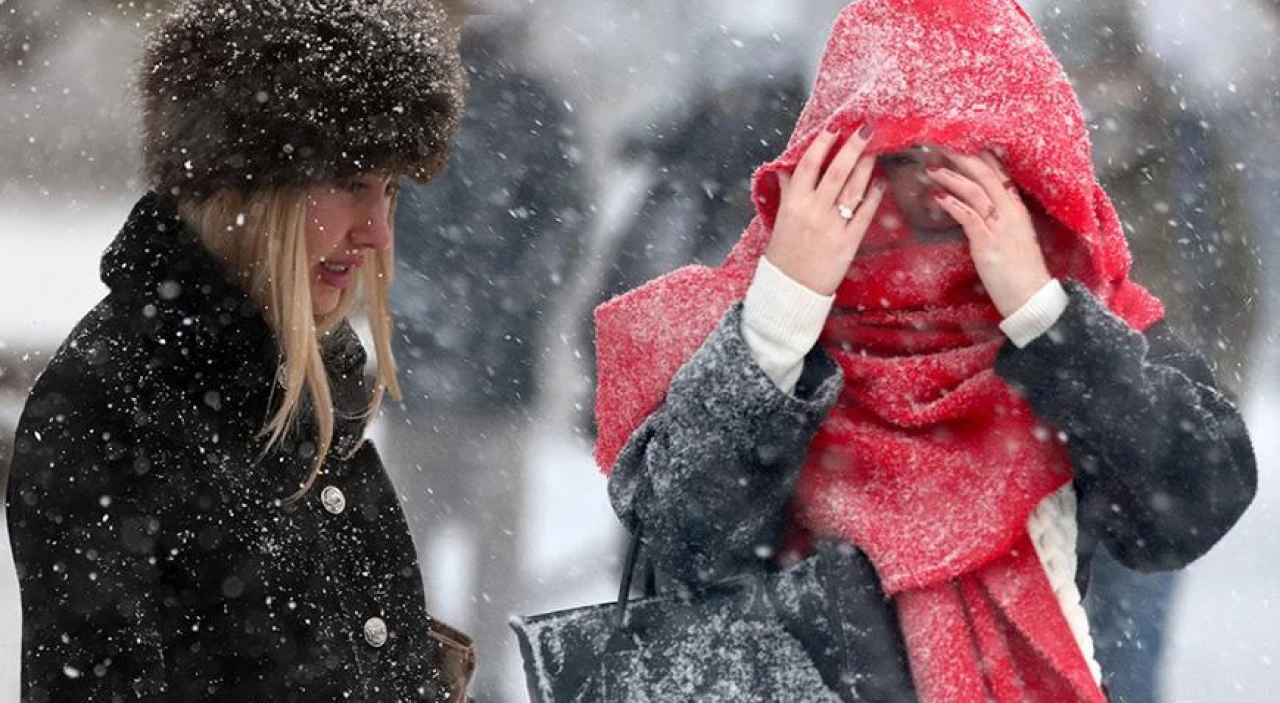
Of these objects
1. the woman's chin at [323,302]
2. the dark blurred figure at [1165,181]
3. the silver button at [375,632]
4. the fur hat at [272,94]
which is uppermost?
the fur hat at [272,94]

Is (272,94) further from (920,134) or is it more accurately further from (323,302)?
(920,134)

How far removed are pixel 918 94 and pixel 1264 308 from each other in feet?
9.40

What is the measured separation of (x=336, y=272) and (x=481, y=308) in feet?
6.81

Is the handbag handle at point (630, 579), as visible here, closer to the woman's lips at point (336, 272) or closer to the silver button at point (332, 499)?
the silver button at point (332, 499)

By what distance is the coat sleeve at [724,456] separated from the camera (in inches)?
70.7

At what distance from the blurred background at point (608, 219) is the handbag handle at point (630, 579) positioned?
207 centimetres

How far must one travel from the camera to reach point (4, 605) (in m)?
4.22

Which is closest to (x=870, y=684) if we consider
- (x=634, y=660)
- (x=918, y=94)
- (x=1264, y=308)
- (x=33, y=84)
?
(x=634, y=660)

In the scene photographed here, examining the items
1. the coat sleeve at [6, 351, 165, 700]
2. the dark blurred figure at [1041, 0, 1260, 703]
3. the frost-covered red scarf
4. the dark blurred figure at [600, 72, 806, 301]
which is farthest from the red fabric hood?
the dark blurred figure at [1041, 0, 1260, 703]

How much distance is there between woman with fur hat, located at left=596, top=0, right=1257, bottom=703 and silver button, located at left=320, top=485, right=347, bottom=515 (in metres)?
0.41

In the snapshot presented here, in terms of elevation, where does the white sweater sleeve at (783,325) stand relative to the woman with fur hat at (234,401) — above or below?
below

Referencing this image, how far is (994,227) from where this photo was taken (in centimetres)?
180

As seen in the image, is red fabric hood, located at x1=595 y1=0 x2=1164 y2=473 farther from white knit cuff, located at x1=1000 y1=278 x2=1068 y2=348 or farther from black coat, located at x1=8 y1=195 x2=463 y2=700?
black coat, located at x1=8 y1=195 x2=463 y2=700

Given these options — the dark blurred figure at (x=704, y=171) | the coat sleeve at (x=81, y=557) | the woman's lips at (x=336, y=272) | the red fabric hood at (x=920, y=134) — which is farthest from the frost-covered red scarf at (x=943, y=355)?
the dark blurred figure at (x=704, y=171)
